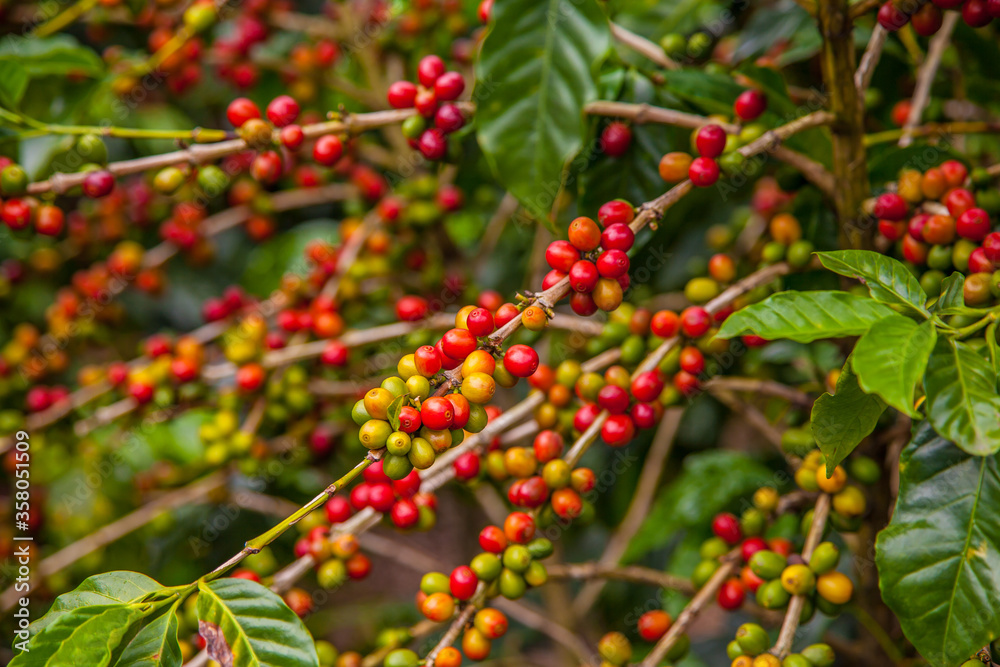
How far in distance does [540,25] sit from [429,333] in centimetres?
61

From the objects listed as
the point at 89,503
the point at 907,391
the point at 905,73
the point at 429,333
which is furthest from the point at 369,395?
the point at 89,503

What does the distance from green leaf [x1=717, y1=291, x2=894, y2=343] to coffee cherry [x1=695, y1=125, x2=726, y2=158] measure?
284 millimetres

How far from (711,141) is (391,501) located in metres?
0.63

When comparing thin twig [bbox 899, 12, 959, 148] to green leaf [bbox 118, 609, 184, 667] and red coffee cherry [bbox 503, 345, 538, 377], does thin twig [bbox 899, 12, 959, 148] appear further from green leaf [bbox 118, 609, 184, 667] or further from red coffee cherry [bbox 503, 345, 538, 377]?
green leaf [bbox 118, 609, 184, 667]

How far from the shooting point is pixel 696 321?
0.94 metres

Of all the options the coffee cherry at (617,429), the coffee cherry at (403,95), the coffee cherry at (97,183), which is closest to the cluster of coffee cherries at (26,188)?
the coffee cherry at (97,183)

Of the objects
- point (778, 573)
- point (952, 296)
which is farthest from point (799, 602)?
point (952, 296)

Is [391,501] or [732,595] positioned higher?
[391,501]

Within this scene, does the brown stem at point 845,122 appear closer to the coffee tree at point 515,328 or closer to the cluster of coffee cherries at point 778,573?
the coffee tree at point 515,328

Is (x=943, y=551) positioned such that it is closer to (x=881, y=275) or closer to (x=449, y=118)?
(x=881, y=275)

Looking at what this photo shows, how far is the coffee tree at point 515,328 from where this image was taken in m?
0.71

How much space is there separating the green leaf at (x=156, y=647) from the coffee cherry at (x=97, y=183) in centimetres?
61

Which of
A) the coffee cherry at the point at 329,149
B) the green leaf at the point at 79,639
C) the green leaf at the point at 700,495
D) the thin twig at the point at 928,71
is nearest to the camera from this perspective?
the green leaf at the point at 79,639

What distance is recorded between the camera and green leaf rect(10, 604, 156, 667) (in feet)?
2.16
